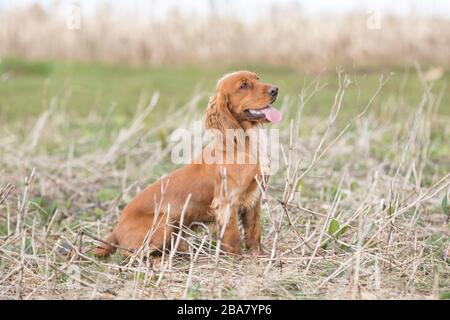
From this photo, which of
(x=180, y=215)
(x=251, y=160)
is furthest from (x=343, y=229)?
(x=180, y=215)

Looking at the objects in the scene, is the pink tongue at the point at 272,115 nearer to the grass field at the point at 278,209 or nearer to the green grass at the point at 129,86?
the grass field at the point at 278,209

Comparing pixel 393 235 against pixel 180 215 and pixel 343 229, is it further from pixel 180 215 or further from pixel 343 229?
pixel 180 215

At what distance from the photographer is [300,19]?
17.2 meters

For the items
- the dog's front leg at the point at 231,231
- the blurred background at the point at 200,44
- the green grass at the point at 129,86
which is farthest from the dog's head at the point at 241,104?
the blurred background at the point at 200,44

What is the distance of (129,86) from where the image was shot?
49.1ft

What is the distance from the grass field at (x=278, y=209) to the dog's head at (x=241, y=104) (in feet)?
0.79

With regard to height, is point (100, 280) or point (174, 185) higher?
point (174, 185)

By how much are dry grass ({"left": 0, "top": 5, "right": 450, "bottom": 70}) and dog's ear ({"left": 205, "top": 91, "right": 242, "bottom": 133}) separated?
11.3 metres

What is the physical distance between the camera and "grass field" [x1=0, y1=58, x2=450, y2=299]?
4547mm

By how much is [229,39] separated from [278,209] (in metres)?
11.4

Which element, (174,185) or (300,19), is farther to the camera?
(300,19)

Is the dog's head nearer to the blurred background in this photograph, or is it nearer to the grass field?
the grass field

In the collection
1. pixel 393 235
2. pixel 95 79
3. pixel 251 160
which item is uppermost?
pixel 251 160
